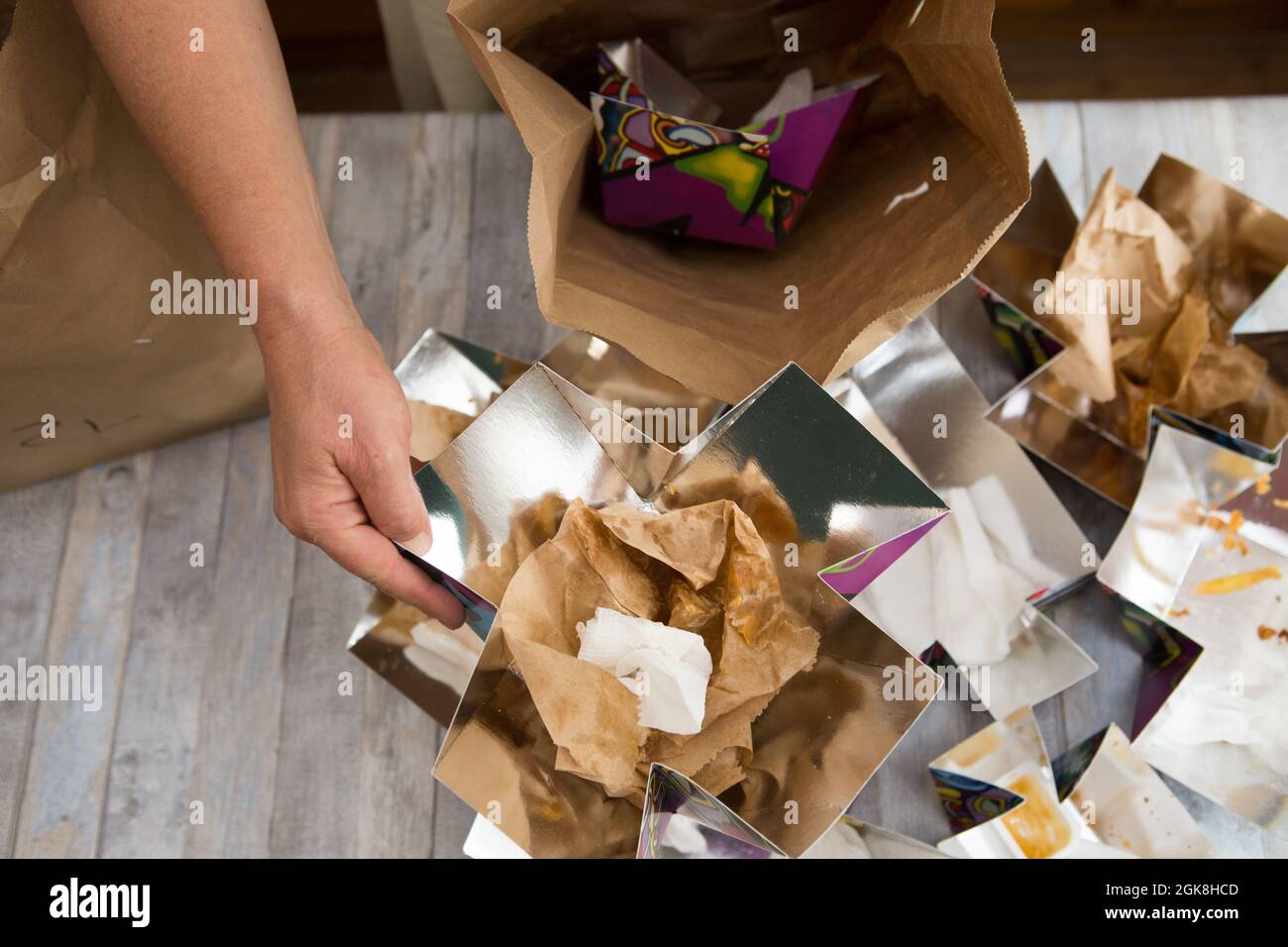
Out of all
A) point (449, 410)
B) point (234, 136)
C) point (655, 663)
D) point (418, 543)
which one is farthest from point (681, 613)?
point (234, 136)

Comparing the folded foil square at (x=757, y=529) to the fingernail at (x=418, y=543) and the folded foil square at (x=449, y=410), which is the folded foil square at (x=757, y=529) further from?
the folded foil square at (x=449, y=410)

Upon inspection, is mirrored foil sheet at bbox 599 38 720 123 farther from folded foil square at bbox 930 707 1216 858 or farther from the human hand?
folded foil square at bbox 930 707 1216 858

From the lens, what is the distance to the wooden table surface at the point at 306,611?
2.35ft

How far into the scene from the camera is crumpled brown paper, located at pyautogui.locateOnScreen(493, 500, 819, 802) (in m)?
0.53

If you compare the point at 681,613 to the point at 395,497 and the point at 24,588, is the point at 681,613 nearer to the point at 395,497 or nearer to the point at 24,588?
the point at 395,497

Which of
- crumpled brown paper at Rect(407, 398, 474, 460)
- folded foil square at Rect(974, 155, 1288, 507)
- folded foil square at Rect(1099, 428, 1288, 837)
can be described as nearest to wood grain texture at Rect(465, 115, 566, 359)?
crumpled brown paper at Rect(407, 398, 474, 460)

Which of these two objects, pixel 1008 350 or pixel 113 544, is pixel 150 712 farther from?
pixel 1008 350

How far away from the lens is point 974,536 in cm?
70

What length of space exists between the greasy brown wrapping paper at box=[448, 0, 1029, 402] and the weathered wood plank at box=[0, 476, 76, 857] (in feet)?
1.57

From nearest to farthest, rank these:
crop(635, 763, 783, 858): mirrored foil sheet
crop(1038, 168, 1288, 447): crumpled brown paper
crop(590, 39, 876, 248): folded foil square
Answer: crop(635, 763, 783, 858): mirrored foil sheet → crop(590, 39, 876, 248): folded foil square → crop(1038, 168, 1288, 447): crumpled brown paper

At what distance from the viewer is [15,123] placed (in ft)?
1.78

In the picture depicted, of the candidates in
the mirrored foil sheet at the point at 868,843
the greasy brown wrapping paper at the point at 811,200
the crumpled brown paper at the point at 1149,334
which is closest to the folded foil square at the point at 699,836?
the mirrored foil sheet at the point at 868,843

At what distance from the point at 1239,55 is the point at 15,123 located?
1306 millimetres
